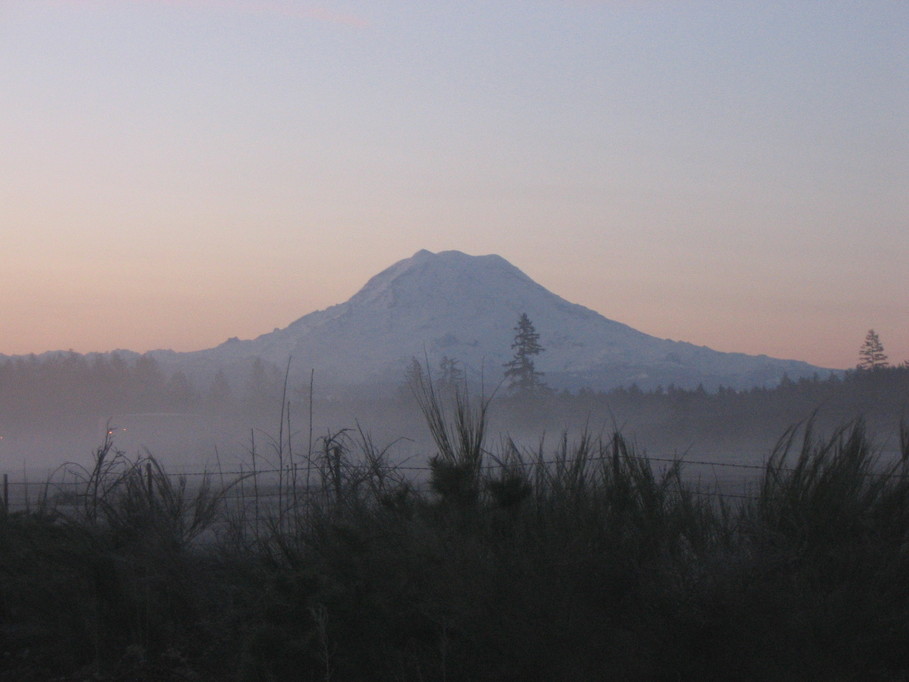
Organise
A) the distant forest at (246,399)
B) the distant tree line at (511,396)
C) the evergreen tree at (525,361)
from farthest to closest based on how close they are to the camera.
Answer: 1. the evergreen tree at (525,361)
2. the distant forest at (246,399)
3. the distant tree line at (511,396)

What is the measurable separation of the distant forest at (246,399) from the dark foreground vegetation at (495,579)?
2197 inches

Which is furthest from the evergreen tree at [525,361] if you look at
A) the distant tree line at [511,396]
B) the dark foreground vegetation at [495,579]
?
the dark foreground vegetation at [495,579]

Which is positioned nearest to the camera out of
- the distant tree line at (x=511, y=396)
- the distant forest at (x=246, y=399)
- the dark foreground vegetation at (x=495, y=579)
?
the dark foreground vegetation at (x=495, y=579)

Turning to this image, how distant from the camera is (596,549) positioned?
6.15m

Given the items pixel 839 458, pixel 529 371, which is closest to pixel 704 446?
pixel 529 371

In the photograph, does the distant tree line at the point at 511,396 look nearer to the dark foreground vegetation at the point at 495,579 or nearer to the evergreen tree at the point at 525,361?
the evergreen tree at the point at 525,361

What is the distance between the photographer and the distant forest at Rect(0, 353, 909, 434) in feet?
221

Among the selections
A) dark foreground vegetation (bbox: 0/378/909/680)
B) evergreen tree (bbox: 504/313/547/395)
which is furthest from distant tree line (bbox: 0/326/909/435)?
dark foreground vegetation (bbox: 0/378/909/680)

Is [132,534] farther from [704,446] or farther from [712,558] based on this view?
[704,446]

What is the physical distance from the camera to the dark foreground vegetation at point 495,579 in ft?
18.1

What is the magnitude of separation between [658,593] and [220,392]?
11001cm

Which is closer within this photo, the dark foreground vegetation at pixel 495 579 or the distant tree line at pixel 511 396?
the dark foreground vegetation at pixel 495 579

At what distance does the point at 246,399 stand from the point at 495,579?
4177 inches

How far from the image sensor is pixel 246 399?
359 feet
